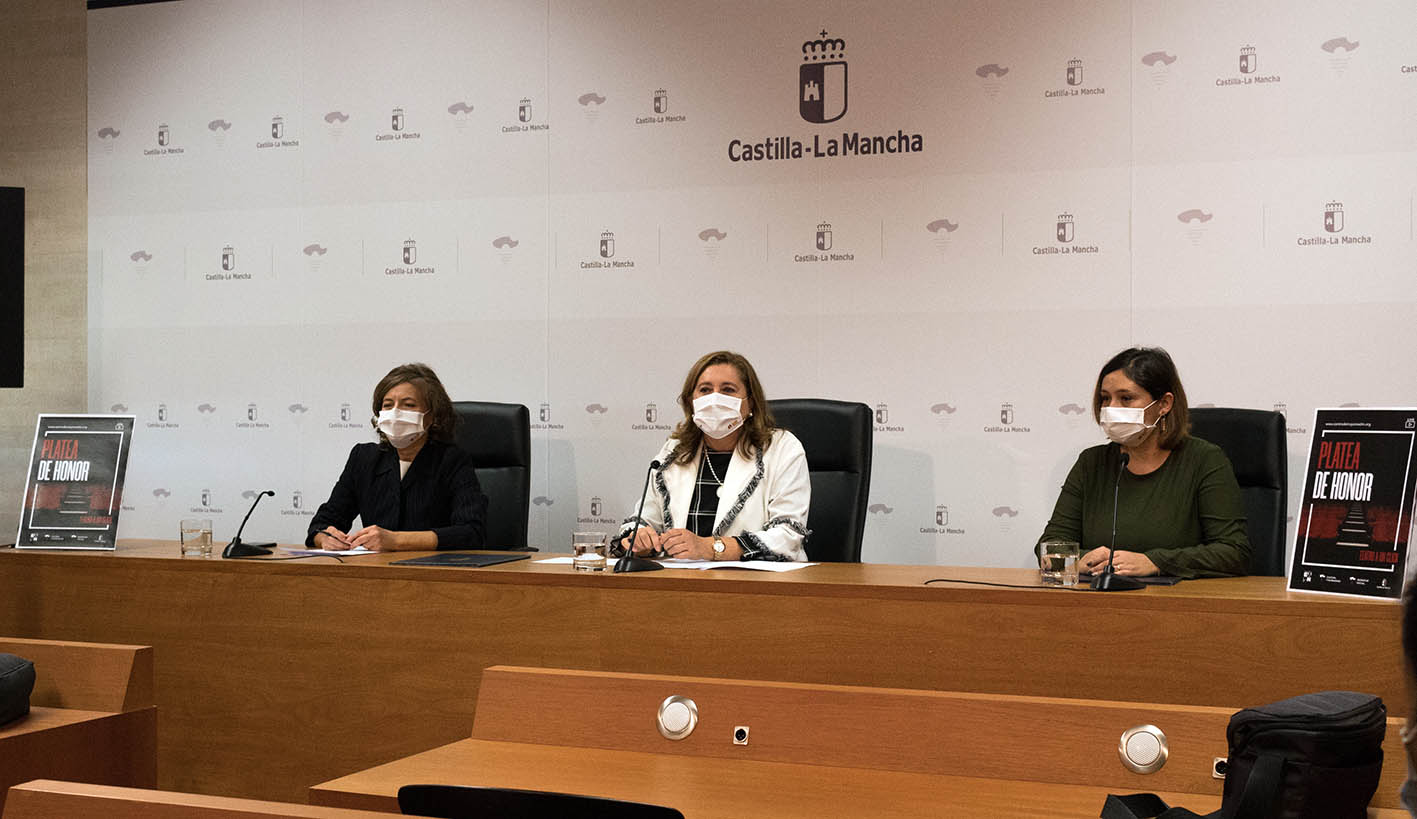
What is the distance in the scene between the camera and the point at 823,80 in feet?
14.1

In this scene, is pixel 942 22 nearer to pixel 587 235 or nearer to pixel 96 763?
pixel 587 235

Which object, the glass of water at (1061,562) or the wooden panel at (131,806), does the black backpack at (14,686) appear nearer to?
the wooden panel at (131,806)

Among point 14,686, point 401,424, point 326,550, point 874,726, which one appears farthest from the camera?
point 401,424

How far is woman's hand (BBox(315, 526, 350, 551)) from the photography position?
3461 millimetres

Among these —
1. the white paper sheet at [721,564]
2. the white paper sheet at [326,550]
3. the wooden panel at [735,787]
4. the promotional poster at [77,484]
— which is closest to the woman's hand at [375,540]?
the white paper sheet at [326,550]

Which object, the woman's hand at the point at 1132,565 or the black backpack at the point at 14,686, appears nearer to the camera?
the black backpack at the point at 14,686

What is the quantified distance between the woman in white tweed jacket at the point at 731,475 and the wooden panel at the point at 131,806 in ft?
7.06

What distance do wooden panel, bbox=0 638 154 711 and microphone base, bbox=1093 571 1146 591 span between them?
1.73m

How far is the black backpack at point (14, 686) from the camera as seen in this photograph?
2.00m

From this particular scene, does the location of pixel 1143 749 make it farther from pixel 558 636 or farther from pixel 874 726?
pixel 558 636

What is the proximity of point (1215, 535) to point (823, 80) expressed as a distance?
2.05 meters

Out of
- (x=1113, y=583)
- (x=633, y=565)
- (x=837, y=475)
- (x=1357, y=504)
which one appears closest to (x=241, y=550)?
(x=633, y=565)

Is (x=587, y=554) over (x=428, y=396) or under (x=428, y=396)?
under

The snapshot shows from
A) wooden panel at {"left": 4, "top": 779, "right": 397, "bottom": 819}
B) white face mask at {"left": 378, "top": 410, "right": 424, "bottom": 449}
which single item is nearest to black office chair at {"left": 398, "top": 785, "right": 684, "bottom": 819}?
wooden panel at {"left": 4, "top": 779, "right": 397, "bottom": 819}
